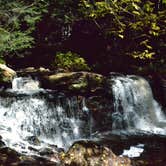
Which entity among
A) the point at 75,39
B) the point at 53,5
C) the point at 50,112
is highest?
the point at 53,5

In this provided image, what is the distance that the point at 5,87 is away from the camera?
519 inches

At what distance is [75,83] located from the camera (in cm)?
1285

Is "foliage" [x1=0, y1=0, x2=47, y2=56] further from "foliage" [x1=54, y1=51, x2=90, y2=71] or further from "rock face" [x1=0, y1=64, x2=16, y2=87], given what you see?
"foliage" [x1=54, y1=51, x2=90, y2=71]

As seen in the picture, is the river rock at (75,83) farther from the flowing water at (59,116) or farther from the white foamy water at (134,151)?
the white foamy water at (134,151)

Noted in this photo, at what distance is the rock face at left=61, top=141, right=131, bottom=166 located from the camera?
823cm

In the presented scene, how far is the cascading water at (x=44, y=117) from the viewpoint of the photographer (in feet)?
38.6

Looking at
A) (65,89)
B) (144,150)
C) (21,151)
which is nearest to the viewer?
(21,151)

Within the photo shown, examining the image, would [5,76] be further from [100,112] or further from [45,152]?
[45,152]

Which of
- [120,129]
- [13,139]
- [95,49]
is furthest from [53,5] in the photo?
[13,139]

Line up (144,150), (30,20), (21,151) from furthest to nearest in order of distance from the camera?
(30,20) < (144,150) < (21,151)

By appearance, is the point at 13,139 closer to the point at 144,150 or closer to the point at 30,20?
the point at 144,150

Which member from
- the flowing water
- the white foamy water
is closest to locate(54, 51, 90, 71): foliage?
the flowing water

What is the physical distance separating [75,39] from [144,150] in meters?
8.60

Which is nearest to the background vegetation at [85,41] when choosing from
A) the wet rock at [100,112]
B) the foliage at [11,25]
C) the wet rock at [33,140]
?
the foliage at [11,25]
